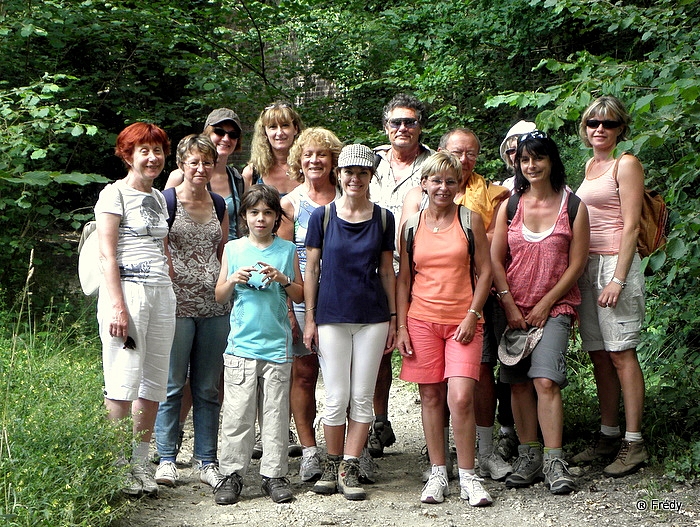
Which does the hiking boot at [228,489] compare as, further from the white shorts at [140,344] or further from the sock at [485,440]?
the sock at [485,440]

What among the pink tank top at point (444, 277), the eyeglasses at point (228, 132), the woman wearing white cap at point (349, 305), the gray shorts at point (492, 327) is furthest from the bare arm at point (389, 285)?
the eyeglasses at point (228, 132)

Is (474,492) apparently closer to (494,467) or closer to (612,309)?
(494,467)

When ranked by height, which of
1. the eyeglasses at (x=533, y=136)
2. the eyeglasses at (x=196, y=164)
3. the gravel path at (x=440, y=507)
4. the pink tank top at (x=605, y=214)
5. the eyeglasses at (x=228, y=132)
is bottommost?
the gravel path at (x=440, y=507)

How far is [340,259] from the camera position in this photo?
15.3 feet

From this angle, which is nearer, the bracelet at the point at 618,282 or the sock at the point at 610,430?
the bracelet at the point at 618,282

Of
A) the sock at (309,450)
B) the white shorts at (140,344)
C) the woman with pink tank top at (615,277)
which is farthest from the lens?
the sock at (309,450)

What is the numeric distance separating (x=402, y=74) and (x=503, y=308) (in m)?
6.54

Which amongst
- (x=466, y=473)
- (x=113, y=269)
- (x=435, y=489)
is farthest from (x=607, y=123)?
(x=113, y=269)

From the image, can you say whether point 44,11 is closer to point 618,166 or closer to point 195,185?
point 195,185

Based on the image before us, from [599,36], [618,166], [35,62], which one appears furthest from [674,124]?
[35,62]

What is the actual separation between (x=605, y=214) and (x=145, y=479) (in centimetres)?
300

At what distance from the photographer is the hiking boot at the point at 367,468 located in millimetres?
4914

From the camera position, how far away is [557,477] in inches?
181

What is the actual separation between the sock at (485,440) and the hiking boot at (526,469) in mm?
225
